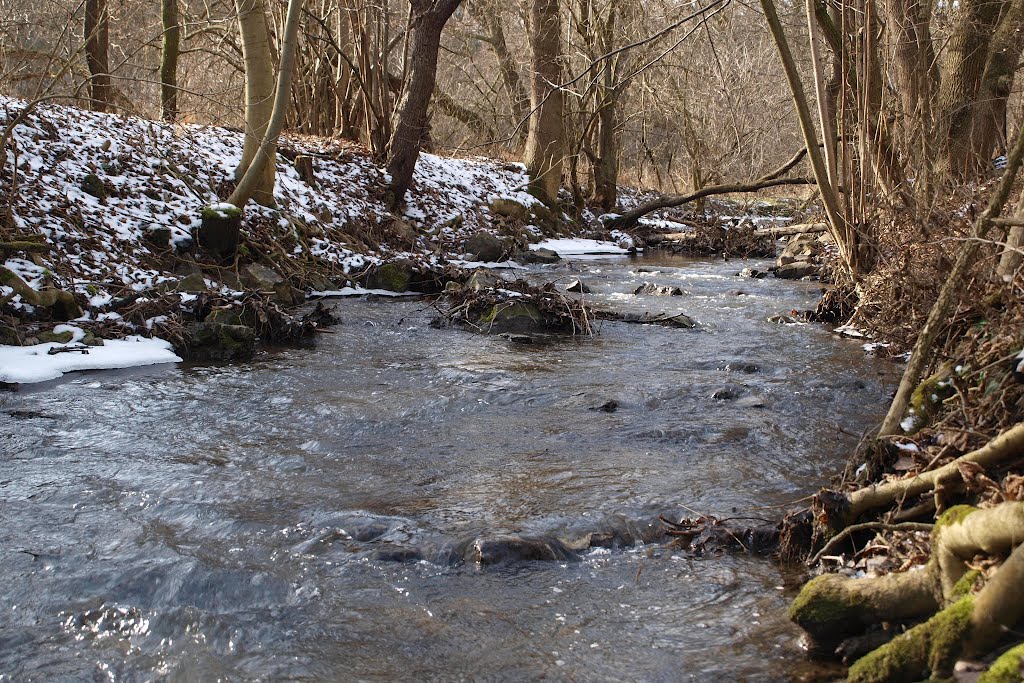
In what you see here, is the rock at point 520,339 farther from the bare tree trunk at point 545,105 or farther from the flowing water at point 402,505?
the bare tree trunk at point 545,105

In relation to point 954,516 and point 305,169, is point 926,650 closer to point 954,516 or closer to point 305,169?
point 954,516

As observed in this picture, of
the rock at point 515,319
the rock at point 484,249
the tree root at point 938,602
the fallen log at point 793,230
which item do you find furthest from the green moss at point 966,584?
the rock at point 484,249

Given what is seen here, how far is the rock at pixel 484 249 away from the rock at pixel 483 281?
401cm

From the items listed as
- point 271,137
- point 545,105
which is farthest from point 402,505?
point 545,105

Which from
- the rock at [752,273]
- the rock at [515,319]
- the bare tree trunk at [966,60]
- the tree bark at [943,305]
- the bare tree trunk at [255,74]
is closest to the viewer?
the tree bark at [943,305]

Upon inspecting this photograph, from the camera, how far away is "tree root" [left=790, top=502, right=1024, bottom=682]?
2660 mm

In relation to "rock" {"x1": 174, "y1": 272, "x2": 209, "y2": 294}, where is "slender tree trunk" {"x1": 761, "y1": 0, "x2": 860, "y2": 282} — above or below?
above

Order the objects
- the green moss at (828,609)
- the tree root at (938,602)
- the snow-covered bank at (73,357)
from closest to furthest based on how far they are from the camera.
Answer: the tree root at (938,602) → the green moss at (828,609) → the snow-covered bank at (73,357)

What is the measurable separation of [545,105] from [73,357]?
1497 cm

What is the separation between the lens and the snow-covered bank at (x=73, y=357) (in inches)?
297

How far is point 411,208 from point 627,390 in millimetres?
10355

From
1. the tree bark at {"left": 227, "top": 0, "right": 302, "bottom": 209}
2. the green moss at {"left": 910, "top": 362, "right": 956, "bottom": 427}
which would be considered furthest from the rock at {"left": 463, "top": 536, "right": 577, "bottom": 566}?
the tree bark at {"left": 227, "top": 0, "right": 302, "bottom": 209}

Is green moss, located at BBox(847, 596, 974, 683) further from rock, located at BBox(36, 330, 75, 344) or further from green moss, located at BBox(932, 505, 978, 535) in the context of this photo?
rock, located at BBox(36, 330, 75, 344)

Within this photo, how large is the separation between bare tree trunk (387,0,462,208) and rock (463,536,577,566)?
12.8 m
